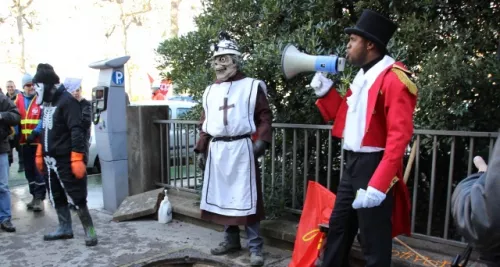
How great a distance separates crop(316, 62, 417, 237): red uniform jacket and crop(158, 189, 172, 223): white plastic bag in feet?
9.40

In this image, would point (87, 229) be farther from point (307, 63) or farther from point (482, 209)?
point (482, 209)

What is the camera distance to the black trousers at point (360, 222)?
8.45 feet

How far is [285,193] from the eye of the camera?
4.23 m

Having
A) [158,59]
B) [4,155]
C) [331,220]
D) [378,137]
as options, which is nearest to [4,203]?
[4,155]

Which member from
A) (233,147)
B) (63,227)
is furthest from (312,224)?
(63,227)

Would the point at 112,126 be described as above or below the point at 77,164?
above

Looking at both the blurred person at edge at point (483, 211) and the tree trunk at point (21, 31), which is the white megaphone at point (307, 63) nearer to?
the blurred person at edge at point (483, 211)

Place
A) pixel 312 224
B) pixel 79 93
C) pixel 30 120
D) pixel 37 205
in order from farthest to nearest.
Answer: pixel 30 120 → pixel 37 205 → pixel 79 93 → pixel 312 224

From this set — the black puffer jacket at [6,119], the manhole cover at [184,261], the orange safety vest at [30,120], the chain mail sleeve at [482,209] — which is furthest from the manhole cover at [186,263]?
the orange safety vest at [30,120]

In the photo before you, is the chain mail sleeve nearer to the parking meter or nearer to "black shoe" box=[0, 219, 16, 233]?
the parking meter

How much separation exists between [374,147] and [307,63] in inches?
32.4

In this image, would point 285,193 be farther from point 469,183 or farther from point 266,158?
point 469,183

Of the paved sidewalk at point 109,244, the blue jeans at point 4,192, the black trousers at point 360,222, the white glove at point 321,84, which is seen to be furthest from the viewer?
the blue jeans at point 4,192

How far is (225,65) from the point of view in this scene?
3701mm
